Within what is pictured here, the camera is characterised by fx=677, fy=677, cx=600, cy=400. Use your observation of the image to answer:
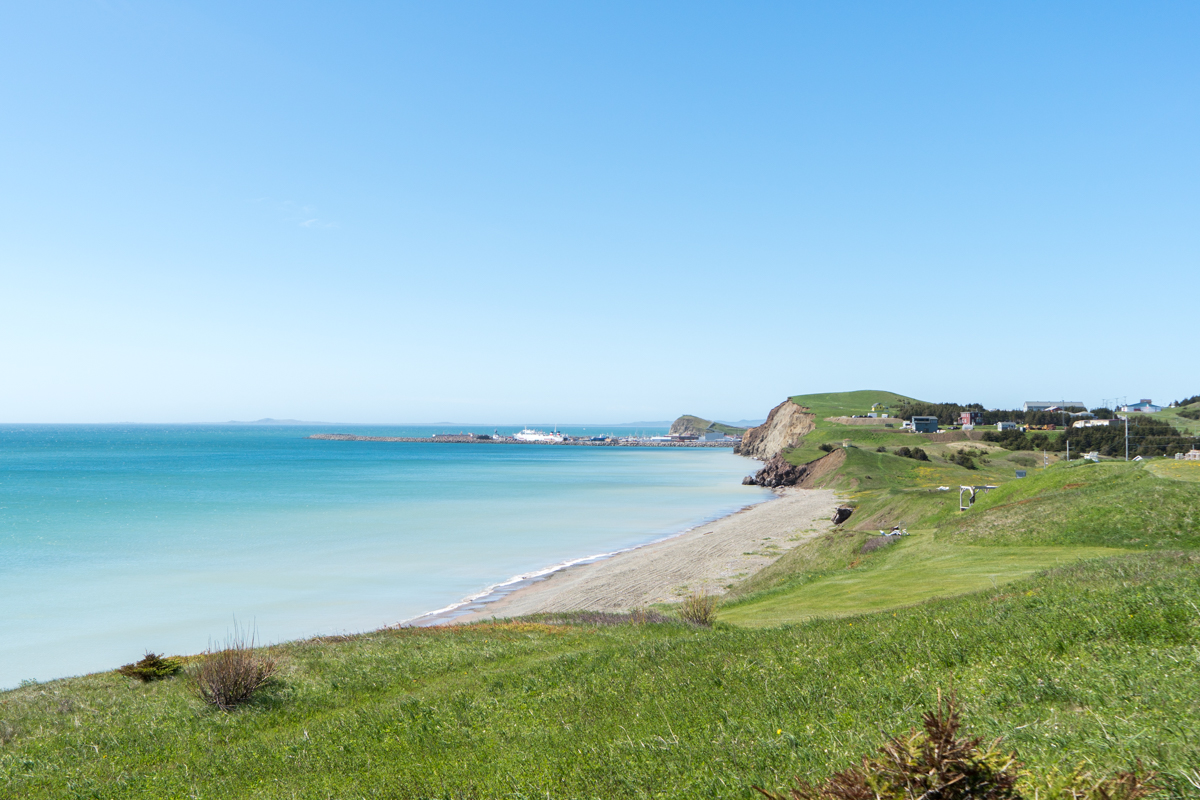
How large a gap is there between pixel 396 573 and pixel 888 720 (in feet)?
131

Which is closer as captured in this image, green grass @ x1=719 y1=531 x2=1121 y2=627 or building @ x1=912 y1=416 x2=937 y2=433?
green grass @ x1=719 y1=531 x2=1121 y2=627

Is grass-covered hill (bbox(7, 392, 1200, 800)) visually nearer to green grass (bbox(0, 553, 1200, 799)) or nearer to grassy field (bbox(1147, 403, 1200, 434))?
green grass (bbox(0, 553, 1200, 799))

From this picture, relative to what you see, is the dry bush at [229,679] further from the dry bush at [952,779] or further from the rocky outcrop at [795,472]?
the rocky outcrop at [795,472]

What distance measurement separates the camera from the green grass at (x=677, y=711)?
21.9ft

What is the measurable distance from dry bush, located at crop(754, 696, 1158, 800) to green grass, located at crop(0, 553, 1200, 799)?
2.22 feet

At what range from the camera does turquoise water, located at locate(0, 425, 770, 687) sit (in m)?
31.5

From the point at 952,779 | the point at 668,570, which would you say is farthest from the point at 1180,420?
the point at 952,779

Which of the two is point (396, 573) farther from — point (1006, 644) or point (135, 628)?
point (1006, 644)

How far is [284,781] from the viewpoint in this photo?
9.20m

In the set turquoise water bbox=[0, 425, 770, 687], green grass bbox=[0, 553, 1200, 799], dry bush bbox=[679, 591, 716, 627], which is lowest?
turquoise water bbox=[0, 425, 770, 687]

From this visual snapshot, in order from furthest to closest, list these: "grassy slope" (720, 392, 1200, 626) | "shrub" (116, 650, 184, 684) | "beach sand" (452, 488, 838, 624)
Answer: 1. "beach sand" (452, 488, 838, 624)
2. "grassy slope" (720, 392, 1200, 626)
3. "shrub" (116, 650, 184, 684)

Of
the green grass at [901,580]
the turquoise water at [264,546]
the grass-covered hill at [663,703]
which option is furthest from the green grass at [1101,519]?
the turquoise water at [264,546]

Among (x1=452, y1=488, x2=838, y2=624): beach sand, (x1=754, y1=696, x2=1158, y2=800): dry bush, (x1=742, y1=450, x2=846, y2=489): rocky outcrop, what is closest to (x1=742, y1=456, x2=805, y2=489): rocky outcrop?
(x1=742, y1=450, x2=846, y2=489): rocky outcrop

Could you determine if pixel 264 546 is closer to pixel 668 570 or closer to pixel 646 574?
pixel 646 574
